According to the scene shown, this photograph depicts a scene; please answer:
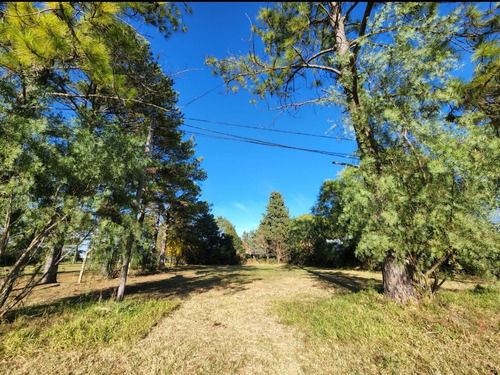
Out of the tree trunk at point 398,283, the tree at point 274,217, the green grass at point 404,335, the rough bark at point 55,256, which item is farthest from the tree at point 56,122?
the tree at point 274,217

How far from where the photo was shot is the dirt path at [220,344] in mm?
2564

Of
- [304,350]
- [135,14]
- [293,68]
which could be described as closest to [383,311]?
[304,350]

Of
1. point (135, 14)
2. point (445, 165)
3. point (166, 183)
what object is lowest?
point (445, 165)

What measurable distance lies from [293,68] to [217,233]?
20.9 metres

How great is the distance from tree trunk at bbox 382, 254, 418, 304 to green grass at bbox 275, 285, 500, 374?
0.24m

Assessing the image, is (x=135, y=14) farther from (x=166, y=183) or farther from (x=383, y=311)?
(x=166, y=183)

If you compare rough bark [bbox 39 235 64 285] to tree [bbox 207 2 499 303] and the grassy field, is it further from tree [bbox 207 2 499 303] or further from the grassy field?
tree [bbox 207 2 499 303]

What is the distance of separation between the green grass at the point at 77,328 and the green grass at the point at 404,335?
113 inches

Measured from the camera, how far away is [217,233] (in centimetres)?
2392

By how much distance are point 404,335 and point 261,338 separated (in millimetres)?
2250

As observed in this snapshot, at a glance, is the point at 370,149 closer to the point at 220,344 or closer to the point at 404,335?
the point at 404,335

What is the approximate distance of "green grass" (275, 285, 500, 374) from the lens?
245 centimetres

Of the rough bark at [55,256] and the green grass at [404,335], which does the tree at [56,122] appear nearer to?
the rough bark at [55,256]

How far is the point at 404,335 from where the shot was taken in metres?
3.10
